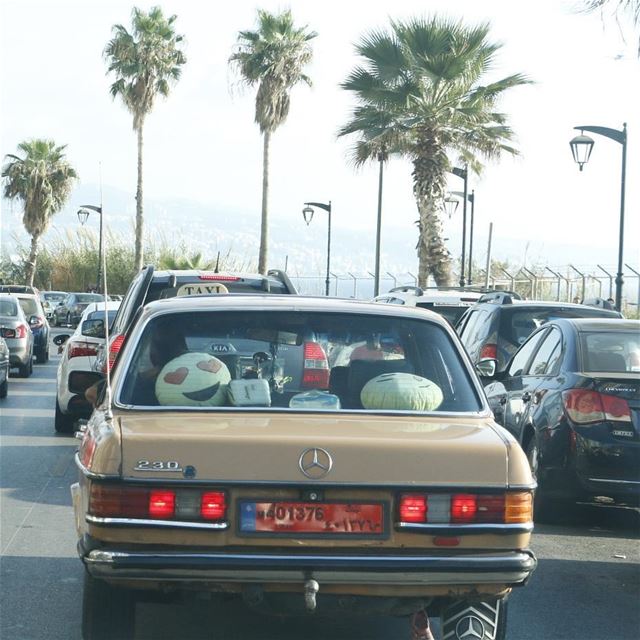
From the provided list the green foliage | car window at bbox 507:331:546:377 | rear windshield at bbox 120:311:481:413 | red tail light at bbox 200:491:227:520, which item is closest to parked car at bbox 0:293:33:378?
car window at bbox 507:331:546:377

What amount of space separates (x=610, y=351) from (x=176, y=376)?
15.9 ft

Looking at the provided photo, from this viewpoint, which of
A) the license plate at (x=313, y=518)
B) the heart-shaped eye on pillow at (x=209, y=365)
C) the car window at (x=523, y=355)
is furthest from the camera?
the car window at (x=523, y=355)

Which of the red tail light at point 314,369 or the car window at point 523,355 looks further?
the car window at point 523,355

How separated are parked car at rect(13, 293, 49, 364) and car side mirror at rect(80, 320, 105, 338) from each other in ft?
43.8

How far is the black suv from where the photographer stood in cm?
1156

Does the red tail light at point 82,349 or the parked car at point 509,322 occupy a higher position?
the parked car at point 509,322

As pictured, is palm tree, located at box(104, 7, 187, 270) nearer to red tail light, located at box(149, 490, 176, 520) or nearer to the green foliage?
the green foliage

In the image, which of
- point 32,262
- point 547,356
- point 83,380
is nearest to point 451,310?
point 547,356

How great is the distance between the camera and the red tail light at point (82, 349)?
49.3ft

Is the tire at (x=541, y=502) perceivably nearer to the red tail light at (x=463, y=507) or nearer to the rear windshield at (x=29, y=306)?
the red tail light at (x=463, y=507)

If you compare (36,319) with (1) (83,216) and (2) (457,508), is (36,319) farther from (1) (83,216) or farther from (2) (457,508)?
(1) (83,216)

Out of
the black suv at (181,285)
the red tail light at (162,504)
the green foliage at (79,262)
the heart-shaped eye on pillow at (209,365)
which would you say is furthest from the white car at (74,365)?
the green foliage at (79,262)

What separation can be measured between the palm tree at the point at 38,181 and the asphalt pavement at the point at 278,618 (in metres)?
56.4

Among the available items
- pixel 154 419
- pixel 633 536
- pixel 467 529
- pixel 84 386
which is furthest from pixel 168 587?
pixel 633 536
